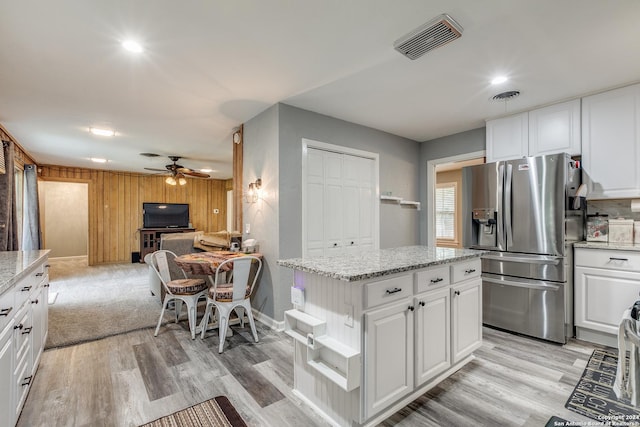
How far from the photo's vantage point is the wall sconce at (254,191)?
3690mm

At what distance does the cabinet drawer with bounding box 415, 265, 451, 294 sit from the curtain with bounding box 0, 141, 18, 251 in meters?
5.22

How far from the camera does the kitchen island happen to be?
166 centimetres

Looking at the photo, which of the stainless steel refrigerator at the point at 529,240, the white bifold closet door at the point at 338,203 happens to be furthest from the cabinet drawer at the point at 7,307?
the stainless steel refrigerator at the point at 529,240

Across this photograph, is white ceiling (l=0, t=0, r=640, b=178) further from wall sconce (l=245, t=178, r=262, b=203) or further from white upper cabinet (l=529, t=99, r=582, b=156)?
wall sconce (l=245, t=178, r=262, b=203)

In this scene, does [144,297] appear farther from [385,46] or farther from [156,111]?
[385,46]

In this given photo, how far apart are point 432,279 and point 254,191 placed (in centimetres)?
245

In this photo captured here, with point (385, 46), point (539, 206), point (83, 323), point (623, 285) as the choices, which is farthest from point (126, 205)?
point (623, 285)

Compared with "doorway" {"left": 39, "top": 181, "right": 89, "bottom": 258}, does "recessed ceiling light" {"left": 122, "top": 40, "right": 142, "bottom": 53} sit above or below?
above

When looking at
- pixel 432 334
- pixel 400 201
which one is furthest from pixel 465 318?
pixel 400 201

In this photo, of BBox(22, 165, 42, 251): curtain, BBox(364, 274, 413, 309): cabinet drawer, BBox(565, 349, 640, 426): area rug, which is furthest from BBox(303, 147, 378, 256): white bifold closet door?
BBox(22, 165, 42, 251): curtain

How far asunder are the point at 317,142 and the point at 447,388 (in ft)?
9.12

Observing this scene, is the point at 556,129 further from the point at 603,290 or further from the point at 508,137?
the point at 603,290

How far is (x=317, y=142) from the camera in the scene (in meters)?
3.65

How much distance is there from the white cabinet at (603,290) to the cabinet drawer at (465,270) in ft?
4.25
